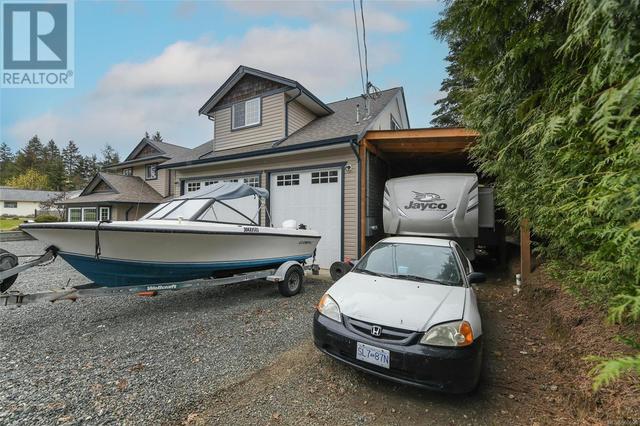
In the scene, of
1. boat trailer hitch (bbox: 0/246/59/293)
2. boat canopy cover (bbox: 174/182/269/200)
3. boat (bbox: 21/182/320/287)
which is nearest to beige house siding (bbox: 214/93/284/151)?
boat canopy cover (bbox: 174/182/269/200)

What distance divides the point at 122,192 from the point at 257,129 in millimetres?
11921

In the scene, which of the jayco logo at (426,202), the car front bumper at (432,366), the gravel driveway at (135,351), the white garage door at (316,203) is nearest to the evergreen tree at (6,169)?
the white garage door at (316,203)

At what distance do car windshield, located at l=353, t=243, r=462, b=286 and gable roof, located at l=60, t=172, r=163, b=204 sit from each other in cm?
1701

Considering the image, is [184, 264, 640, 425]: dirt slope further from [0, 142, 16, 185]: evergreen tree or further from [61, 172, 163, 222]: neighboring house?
[0, 142, 16, 185]: evergreen tree

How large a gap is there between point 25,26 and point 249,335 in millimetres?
8695

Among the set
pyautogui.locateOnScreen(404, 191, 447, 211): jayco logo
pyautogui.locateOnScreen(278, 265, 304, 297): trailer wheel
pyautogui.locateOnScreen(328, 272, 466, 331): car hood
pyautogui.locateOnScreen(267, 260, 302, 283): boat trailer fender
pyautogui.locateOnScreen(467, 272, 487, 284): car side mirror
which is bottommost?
pyautogui.locateOnScreen(278, 265, 304, 297): trailer wheel

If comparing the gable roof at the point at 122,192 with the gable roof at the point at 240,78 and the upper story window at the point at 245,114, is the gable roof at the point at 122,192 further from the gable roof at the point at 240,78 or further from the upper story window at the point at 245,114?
the upper story window at the point at 245,114

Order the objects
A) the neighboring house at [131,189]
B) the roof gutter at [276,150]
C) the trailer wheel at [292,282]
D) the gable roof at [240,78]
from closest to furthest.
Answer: the trailer wheel at [292,282], the roof gutter at [276,150], the gable roof at [240,78], the neighboring house at [131,189]

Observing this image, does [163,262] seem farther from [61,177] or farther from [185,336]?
[61,177]

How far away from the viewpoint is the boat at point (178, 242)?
151 inches

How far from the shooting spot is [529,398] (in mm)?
2516

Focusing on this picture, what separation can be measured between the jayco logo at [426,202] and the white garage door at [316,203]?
2.13 meters

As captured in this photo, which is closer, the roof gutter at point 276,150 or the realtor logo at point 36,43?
the realtor logo at point 36,43

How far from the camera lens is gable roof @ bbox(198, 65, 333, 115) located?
1021 cm
